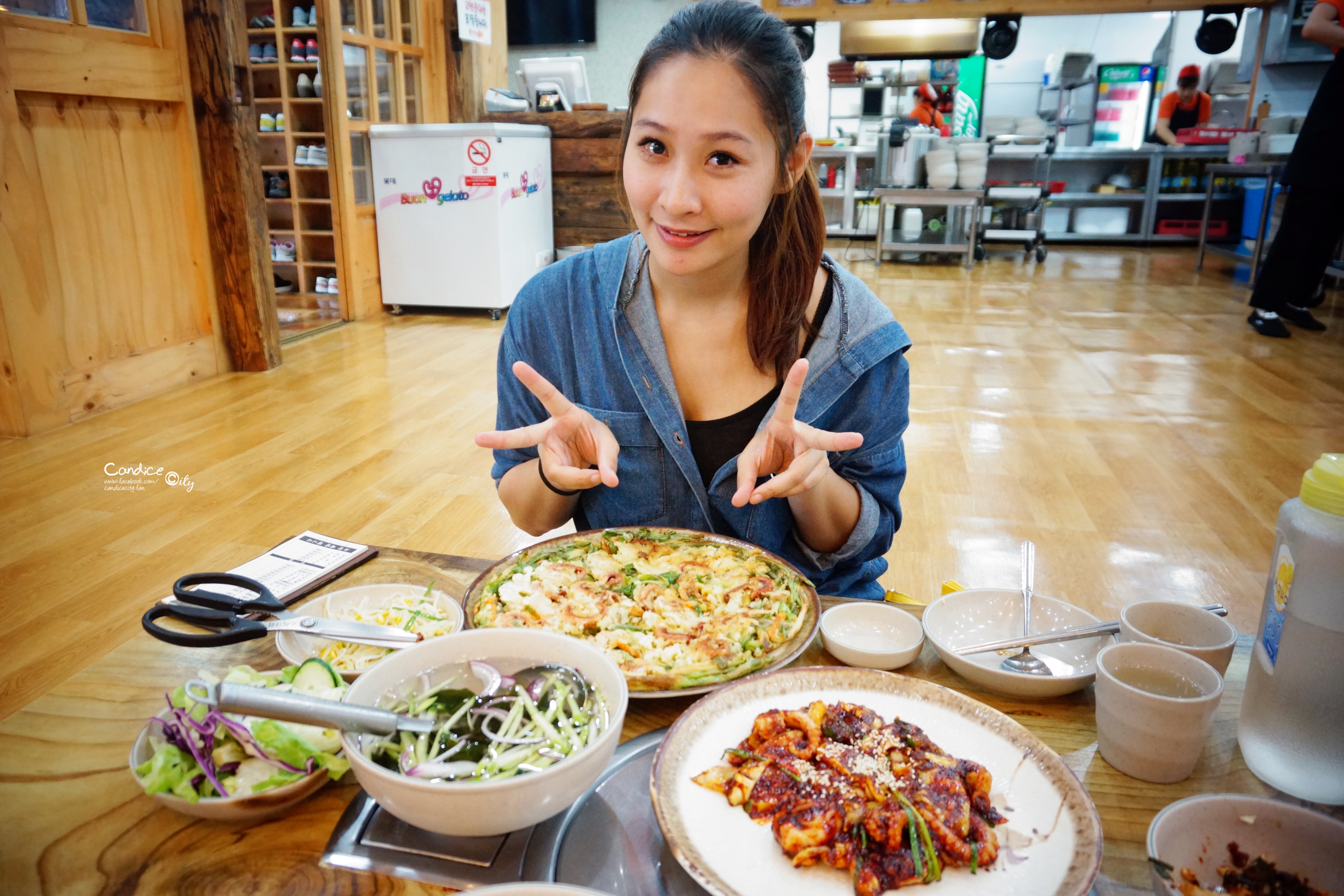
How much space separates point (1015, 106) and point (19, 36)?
1116 cm

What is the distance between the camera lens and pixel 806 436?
3.53 ft

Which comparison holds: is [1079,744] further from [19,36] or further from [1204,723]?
[19,36]

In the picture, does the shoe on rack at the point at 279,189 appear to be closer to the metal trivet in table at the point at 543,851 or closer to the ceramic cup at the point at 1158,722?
the metal trivet in table at the point at 543,851

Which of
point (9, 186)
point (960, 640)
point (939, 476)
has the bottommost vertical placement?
point (939, 476)

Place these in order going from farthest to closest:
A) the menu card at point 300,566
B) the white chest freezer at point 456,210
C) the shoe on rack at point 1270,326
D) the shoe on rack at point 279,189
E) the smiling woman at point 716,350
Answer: the shoe on rack at point 279,189 → the white chest freezer at point 456,210 → the shoe on rack at point 1270,326 → the smiling woman at point 716,350 → the menu card at point 300,566

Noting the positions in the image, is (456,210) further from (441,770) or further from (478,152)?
(441,770)

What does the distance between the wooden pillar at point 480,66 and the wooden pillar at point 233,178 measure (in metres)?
2.37

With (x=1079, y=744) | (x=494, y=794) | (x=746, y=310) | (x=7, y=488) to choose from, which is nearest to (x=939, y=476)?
(x=746, y=310)

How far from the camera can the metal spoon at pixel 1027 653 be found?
2.81 feet

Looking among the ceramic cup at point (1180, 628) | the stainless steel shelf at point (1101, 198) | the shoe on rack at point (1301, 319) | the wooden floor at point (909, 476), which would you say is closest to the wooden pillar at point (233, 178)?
the wooden floor at point (909, 476)

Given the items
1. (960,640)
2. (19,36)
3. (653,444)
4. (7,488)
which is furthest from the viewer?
(19,36)

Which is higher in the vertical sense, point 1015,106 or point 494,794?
point 1015,106

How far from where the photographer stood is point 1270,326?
17.2 ft

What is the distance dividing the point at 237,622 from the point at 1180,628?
0.95 m
